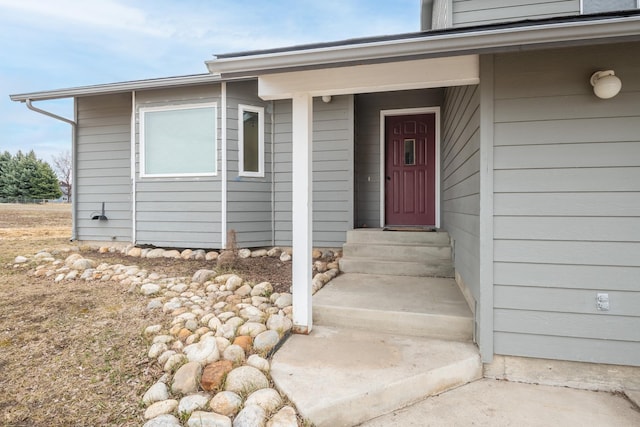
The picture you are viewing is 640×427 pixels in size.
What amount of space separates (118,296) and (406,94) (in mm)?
4796

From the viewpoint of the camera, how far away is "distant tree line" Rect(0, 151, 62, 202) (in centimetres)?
2392

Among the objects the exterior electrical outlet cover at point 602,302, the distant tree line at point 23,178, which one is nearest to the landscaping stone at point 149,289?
the exterior electrical outlet cover at point 602,302

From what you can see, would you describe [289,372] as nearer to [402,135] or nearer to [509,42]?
[509,42]

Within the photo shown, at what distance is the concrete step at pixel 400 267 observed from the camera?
4102 mm

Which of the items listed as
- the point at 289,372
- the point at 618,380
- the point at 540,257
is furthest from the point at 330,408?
the point at 618,380

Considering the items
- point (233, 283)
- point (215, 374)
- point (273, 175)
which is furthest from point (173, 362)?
point (273, 175)

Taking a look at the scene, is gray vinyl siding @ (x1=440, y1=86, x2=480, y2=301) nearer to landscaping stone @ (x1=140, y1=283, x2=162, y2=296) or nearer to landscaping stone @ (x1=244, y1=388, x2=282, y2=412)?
landscaping stone @ (x1=244, y1=388, x2=282, y2=412)

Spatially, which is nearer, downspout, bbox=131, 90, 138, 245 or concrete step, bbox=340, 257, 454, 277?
concrete step, bbox=340, 257, 454, 277

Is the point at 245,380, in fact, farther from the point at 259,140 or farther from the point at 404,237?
the point at 259,140

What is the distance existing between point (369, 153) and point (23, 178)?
91.4 ft

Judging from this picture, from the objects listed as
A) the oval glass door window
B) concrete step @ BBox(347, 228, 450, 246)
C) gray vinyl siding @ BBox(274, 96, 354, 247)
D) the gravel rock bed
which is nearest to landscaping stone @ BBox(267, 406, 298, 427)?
the gravel rock bed

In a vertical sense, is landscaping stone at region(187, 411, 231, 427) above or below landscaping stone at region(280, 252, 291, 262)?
below

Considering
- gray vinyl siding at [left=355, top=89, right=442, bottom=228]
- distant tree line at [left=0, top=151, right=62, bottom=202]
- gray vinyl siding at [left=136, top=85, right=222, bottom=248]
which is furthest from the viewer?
distant tree line at [left=0, top=151, right=62, bottom=202]

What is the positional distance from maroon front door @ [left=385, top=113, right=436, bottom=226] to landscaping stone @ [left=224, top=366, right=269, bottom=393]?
4041 millimetres
